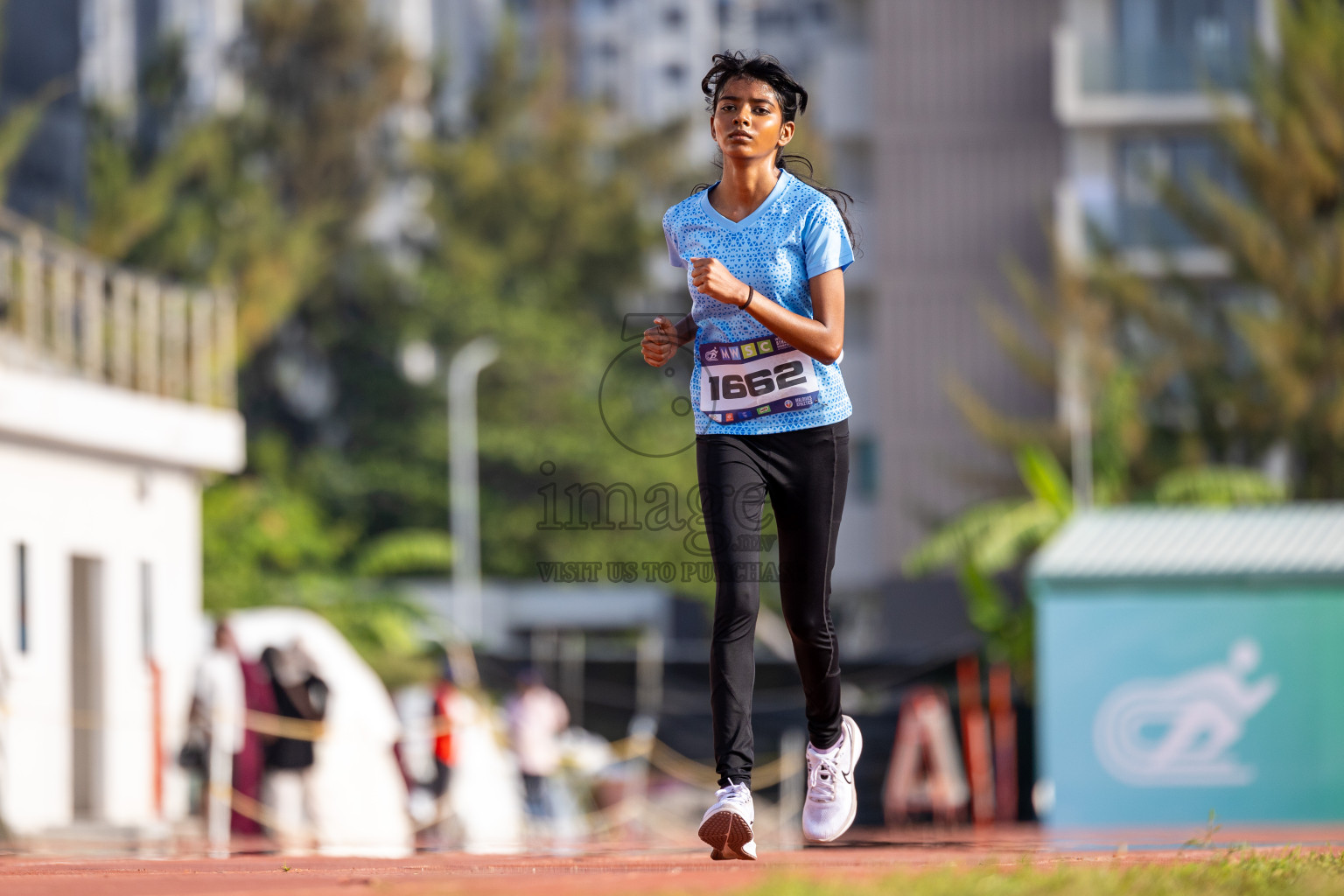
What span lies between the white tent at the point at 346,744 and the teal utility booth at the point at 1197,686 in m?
5.35

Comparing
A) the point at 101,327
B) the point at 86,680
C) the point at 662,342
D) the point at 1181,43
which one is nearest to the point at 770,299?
the point at 662,342

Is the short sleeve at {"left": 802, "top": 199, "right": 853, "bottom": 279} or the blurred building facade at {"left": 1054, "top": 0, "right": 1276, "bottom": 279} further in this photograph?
the blurred building facade at {"left": 1054, "top": 0, "right": 1276, "bottom": 279}

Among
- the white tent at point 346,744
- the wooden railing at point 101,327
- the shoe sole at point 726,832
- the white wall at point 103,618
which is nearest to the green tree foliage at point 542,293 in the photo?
the wooden railing at point 101,327

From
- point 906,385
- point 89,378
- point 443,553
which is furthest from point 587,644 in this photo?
point 89,378

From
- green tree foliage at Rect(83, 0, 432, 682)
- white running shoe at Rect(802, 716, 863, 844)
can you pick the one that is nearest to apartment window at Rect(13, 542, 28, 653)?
white running shoe at Rect(802, 716, 863, 844)

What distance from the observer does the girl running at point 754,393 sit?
524cm

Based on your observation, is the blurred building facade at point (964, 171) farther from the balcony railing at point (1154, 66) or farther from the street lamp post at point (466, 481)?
the street lamp post at point (466, 481)

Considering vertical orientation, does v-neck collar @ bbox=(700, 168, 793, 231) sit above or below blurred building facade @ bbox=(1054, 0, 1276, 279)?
below

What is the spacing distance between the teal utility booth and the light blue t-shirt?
12224 millimetres

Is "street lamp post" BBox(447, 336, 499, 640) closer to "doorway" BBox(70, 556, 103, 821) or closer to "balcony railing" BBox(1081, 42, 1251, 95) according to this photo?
"balcony railing" BBox(1081, 42, 1251, 95)

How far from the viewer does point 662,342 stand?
213 inches

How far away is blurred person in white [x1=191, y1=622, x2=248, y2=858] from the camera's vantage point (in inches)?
601

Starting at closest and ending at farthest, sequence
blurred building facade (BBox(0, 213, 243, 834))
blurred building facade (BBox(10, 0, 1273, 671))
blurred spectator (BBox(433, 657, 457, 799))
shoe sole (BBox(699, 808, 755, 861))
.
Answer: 1. shoe sole (BBox(699, 808, 755, 861))
2. blurred building facade (BBox(0, 213, 243, 834))
3. blurred spectator (BBox(433, 657, 457, 799))
4. blurred building facade (BBox(10, 0, 1273, 671))

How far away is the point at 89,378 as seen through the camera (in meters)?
17.8
